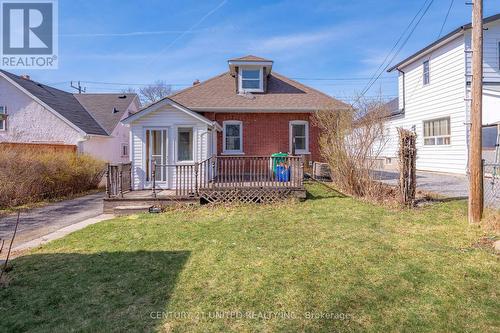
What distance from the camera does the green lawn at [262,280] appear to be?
3.18m

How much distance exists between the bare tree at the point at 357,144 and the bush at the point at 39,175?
1082cm

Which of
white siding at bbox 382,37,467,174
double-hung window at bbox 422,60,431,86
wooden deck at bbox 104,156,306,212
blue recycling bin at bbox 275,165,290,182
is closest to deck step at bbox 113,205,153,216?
wooden deck at bbox 104,156,306,212

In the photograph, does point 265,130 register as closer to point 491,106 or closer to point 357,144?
point 357,144

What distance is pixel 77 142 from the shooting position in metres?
17.6

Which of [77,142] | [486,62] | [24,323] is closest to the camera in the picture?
[24,323]

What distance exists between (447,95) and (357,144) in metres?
8.12

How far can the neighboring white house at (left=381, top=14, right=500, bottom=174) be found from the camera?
44.3ft

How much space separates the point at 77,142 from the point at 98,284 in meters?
16.0

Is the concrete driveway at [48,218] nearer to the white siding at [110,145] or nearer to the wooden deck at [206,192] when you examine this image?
the wooden deck at [206,192]

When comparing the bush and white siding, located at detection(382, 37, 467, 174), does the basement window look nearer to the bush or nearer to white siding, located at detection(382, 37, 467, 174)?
the bush

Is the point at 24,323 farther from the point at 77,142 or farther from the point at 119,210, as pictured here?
the point at 77,142

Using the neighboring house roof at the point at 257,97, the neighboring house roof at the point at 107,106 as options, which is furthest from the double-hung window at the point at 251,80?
the neighboring house roof at the point at 107,106

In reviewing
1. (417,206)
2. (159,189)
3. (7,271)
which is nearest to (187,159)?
(159,189)

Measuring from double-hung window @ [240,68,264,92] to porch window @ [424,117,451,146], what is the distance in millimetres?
9546
